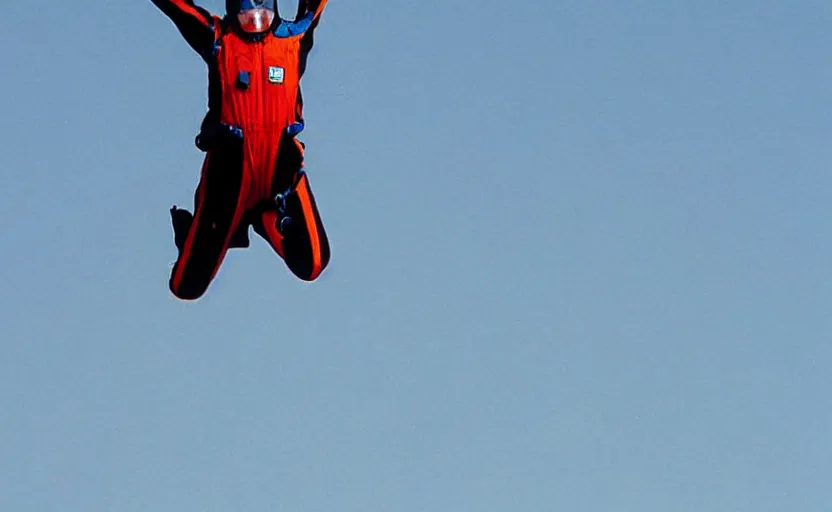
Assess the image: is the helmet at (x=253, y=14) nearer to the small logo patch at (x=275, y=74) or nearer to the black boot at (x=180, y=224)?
the small logo patch at (x=275, y=74)

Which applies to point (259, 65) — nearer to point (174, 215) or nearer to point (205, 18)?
point (205, 18)

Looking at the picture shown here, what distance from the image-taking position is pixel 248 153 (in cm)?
3047

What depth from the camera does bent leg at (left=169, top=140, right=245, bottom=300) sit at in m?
30.9

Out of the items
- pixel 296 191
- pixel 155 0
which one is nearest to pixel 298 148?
pixel 296 191

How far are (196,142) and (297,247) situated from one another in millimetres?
1890

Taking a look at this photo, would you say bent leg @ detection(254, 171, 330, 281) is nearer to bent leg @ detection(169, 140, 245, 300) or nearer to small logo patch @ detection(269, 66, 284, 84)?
bent leg @ detection(169, 140, 245, 300)

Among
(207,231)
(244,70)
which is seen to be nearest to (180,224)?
(207,231)

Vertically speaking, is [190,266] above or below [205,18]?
below

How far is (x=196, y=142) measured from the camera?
99.8 feet

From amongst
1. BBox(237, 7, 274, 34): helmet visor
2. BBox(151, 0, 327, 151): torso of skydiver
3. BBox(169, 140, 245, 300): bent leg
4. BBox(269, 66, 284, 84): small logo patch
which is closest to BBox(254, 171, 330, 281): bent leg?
BBox(169, 140, 245, 300): bent leg

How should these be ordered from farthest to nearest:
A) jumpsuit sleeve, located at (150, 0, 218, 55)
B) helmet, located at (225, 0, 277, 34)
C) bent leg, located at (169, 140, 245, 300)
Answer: bent leg, located at (169, 140, 245, 300) → jumpsuit sleeve, located at (150, 0, 218, 55) → helmet, located at (225, 0, 277, 34)

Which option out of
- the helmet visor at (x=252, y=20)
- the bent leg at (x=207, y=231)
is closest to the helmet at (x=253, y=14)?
the helmet visor at (x=252, y=20)

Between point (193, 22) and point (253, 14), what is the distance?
0.80 m

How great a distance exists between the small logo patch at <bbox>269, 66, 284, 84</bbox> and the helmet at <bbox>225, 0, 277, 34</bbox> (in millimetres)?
498
